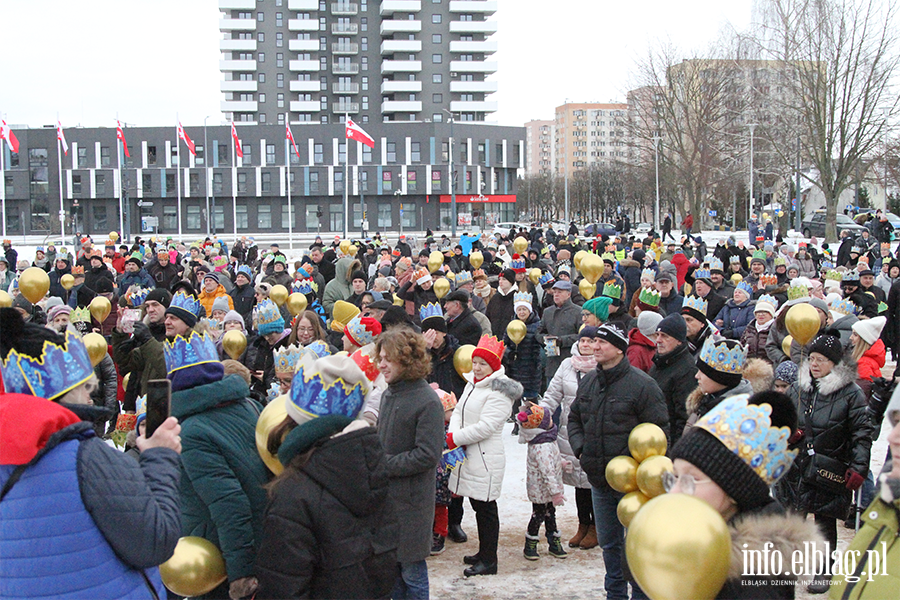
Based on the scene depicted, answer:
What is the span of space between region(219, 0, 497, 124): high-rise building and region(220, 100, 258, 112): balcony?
11 cm

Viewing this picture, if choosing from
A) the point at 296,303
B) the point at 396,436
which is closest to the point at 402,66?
the point at 296,303

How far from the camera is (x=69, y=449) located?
99.6 inches

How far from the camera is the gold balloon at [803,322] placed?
6.62 m

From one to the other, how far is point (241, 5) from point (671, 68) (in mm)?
51190

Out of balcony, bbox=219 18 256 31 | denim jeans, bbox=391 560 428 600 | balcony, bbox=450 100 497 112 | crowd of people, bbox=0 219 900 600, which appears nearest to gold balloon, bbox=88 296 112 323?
crowd of people, bbox=0 219 900 600

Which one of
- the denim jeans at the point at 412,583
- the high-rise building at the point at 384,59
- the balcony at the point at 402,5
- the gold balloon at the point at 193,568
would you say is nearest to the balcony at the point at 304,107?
the high-rise building at the point at 384,59

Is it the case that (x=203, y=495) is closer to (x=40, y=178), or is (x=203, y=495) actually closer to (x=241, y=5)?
(x=40, y=178)

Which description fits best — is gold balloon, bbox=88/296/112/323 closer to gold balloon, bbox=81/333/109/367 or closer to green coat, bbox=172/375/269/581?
gold balloon, bbox=81/333/109/367

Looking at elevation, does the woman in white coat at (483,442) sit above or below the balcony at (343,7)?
below

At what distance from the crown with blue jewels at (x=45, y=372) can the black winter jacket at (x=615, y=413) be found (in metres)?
3.04

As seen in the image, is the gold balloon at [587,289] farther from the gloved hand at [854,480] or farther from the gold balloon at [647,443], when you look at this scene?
the gold balloon at [647,443]

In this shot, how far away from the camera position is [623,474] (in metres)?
4.11

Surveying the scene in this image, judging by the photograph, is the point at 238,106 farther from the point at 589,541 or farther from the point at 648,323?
the point at 589,541

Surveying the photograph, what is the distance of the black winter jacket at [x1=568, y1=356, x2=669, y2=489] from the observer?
4809mm
